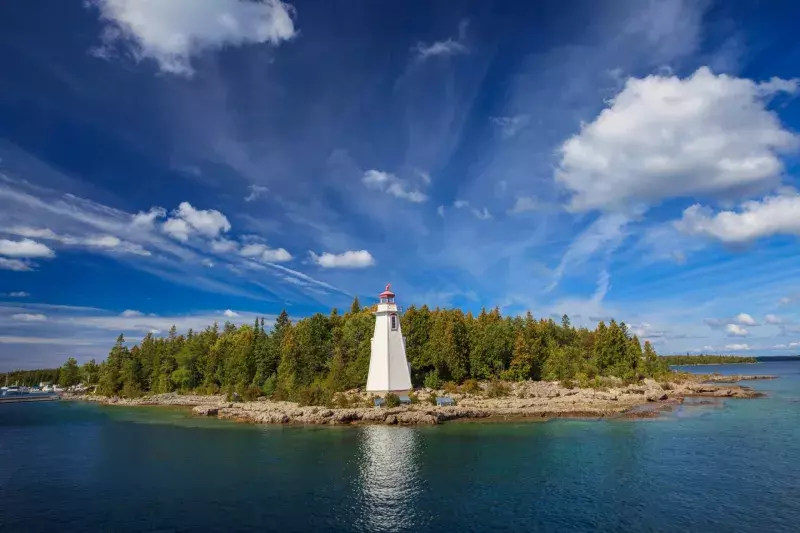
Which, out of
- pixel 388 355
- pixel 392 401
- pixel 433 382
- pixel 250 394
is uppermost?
pixel 388 355

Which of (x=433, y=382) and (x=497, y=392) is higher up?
(x=433, y=382)

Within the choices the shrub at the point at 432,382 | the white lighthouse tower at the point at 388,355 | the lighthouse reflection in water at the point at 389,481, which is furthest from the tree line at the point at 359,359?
the lighthouse reflection in water at the point at 389,481

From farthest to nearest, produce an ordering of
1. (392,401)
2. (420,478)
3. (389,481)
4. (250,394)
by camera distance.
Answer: (250,394) → (392,401) → (420,478) → (389,481)

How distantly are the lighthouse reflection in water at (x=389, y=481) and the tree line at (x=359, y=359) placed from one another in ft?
73.1

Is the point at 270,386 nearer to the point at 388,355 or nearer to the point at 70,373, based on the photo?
the point at 388,355

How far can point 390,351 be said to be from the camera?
5375cm

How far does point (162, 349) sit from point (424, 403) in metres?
71.0

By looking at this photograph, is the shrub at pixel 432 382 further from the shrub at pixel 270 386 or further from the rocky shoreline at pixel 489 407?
the shrub at pixel 270 386

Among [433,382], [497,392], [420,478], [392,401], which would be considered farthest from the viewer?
[433,382]

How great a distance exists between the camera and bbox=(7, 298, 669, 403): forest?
66.3m

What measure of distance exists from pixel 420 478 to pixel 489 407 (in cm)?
2473

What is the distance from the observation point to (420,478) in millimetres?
24766

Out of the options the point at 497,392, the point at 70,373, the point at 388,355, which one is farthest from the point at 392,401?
the point at 70,373

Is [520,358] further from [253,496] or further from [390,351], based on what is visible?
[253,496]
